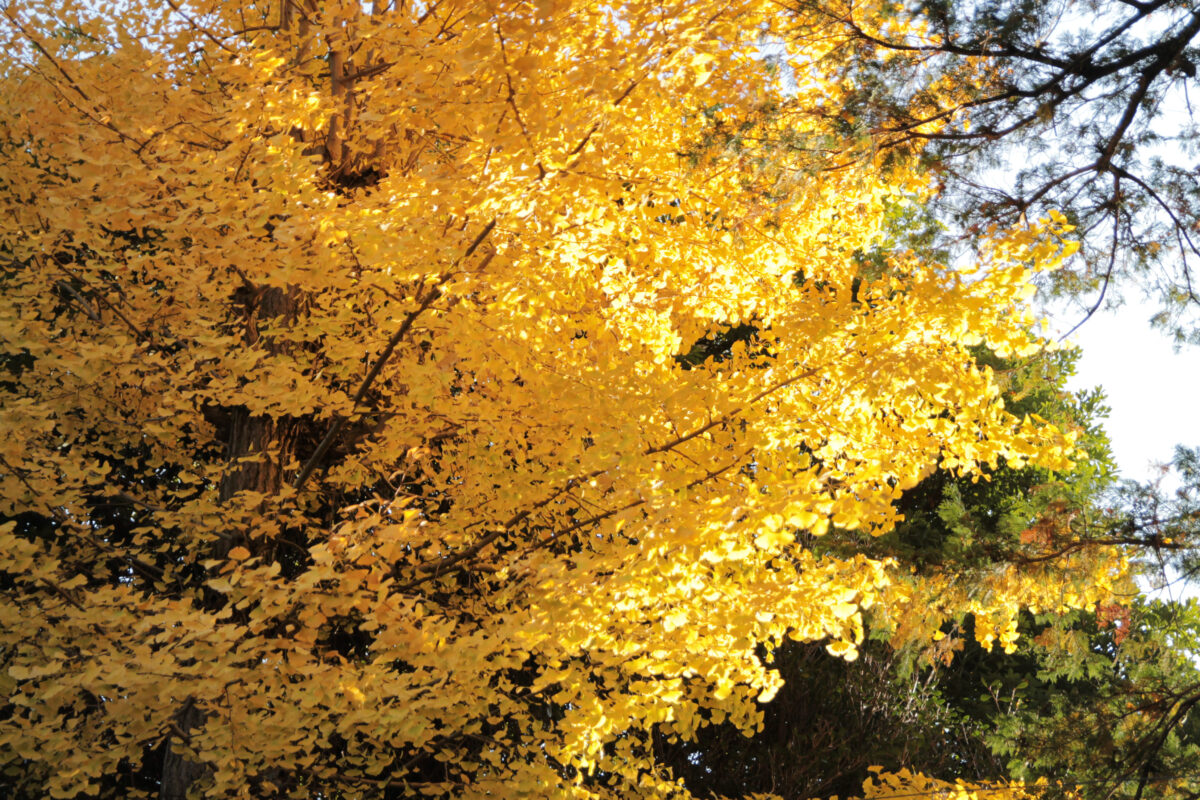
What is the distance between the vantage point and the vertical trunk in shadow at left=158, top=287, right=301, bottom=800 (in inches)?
181

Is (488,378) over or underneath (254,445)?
over

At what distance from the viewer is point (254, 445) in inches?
200

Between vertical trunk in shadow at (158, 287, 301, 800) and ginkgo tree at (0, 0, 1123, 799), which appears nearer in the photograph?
ginkgo tree at (0, 0, 1123, 799)

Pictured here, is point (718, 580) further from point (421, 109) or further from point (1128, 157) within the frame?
point (421, 109)

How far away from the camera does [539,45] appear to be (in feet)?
10.2

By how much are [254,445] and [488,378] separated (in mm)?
1437

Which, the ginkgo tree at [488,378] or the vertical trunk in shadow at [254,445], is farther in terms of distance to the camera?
the vertical trunk in shadow at [254,445]

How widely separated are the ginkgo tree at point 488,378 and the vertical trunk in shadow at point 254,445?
0.08 feet

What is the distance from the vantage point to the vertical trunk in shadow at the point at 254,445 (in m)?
4.61

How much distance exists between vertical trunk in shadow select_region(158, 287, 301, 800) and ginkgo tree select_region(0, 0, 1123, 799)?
0.02 meters

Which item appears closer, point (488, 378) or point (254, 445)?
point (488, 378)

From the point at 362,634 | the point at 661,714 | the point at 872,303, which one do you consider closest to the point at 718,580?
the point at 661,714

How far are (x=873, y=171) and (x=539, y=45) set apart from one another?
4.98 feet

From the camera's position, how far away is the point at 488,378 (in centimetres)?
483
